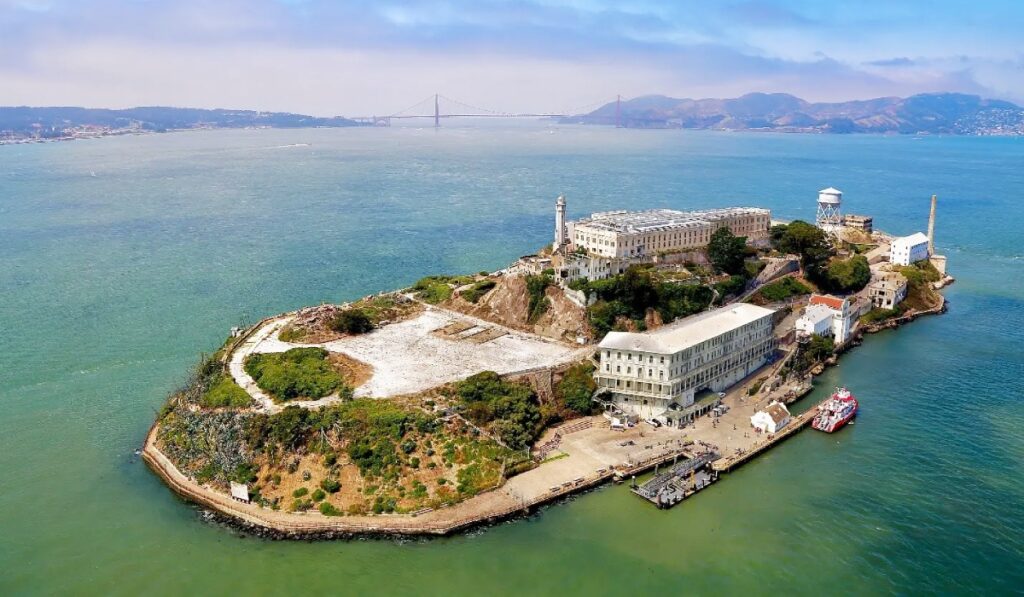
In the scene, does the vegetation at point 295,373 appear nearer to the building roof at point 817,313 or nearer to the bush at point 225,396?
the bush at point 225,396

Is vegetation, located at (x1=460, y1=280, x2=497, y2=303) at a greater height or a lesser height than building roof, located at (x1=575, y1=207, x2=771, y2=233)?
lesser

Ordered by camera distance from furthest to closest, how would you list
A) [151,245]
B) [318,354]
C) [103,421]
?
[151,245], [318,354], [103,421]

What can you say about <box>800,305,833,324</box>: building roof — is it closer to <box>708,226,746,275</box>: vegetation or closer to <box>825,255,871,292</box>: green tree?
<box>708,226,746,275</box>: vegetation

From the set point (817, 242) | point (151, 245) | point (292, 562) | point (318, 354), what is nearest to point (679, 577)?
point (292, 562)

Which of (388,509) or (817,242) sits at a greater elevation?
(817,242)

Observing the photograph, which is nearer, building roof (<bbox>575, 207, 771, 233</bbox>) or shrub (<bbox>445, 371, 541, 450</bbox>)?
shrub (<bbox>445, 371, 541, 450</bbox>)

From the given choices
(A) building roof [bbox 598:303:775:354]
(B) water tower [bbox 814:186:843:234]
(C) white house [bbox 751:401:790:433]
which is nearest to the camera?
(C) white house [bbox 751:401:790:433]

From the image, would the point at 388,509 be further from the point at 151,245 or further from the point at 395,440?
the point at 151,245

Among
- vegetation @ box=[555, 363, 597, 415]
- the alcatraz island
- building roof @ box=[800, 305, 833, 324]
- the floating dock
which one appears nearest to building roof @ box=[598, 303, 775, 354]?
the alcatraz island
